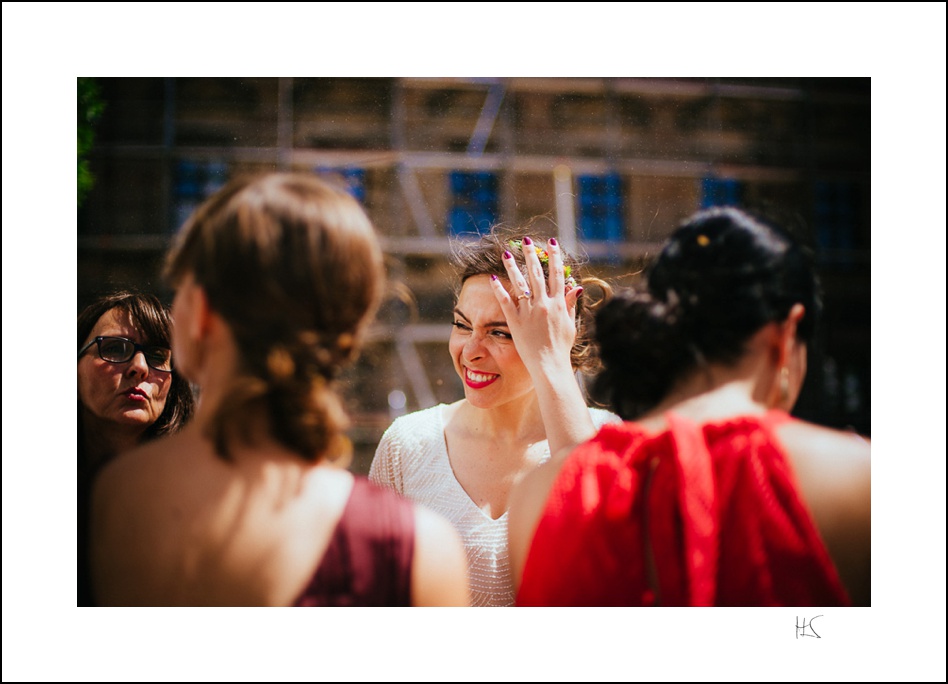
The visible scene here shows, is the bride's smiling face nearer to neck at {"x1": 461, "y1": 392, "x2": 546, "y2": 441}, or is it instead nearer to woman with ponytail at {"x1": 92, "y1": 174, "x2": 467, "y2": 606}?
neck at {"x1": 461, "y1": 392, "x2": 546, "y2": 441}

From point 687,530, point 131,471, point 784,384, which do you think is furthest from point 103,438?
point 784,384

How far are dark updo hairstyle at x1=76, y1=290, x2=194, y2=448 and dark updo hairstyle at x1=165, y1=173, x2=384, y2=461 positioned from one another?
0.78 metres

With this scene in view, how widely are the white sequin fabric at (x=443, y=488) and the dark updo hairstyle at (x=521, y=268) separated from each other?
0.72 ft

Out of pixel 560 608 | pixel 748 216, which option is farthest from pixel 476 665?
pixel 748 216

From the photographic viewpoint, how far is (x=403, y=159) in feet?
10.8

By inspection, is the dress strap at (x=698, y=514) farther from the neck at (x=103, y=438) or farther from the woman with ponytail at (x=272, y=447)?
the neck at (x=103, y=438)

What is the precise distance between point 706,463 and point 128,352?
1.90 m

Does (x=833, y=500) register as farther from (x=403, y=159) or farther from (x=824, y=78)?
(x=403, y=159)

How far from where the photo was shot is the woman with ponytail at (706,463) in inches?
73.9

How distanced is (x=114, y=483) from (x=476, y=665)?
4.52 ft

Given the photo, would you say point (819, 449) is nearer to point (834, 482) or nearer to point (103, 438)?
point (834, 482)

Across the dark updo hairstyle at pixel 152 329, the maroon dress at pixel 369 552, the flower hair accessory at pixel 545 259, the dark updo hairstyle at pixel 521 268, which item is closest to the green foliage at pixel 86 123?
the dark updo hairstyle at pixel 152 329

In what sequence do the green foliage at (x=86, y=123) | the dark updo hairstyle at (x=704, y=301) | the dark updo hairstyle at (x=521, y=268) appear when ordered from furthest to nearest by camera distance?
the green foliage at (x=86, y=123), the dark updo hairstyle at (x=521, y=268), the dark updo hairstyle at (x=704, y=301)

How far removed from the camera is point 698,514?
1.86 m
